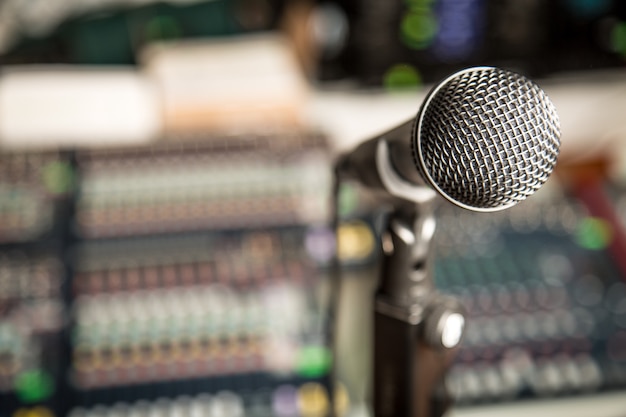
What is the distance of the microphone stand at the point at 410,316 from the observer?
603 millimetres

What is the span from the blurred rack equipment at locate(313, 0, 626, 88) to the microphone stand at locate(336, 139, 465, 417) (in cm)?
75

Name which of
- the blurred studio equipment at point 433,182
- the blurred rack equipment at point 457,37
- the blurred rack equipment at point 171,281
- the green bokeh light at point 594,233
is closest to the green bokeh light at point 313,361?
the blurred rack equipment at point 171,281

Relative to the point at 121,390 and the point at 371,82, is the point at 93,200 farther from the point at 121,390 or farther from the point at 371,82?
the point at 371,82

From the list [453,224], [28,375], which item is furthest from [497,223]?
[28,375]

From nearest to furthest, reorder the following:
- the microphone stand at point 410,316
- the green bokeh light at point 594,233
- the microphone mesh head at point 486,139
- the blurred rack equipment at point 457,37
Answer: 1. the microphone mesh head at point 486,139
2. the microphone stand at point 410,316
3. the green bokeh light at point 594,233
4. the blurred rack equipment at point 457,37

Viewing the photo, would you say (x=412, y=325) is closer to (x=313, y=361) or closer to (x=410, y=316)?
(x=410, y=316)

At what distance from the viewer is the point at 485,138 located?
0.47 meters

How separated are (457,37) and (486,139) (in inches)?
36.0

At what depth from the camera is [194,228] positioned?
1062mm

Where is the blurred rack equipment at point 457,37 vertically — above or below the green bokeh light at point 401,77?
above

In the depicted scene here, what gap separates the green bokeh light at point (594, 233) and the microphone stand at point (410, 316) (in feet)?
1.73

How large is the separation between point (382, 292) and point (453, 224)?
530 millimetres

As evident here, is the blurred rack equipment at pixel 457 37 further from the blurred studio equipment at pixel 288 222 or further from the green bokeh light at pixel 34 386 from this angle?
the green bokeh light at pixel 34 386

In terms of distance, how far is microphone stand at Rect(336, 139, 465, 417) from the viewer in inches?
23.7
